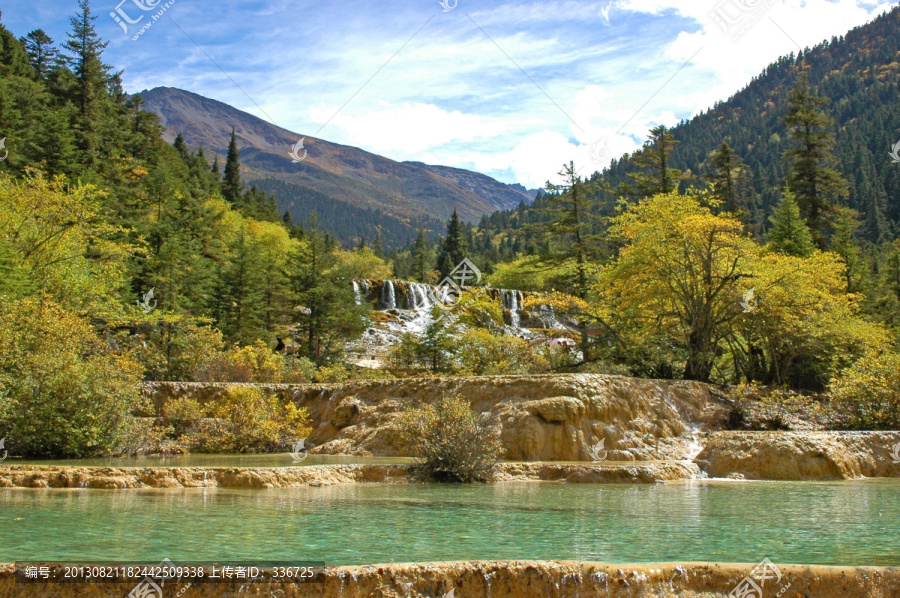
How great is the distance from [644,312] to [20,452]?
1688cm

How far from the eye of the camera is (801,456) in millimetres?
12688

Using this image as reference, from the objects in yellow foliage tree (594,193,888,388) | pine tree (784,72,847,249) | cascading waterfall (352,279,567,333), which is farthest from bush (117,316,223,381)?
pine tree (784,72,847,249)

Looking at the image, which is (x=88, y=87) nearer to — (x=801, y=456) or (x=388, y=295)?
(x=388, y=295)

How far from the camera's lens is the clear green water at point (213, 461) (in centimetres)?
1255

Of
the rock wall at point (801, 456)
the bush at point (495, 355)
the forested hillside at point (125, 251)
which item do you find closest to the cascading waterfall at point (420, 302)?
the forested hillside at point (125, 251)

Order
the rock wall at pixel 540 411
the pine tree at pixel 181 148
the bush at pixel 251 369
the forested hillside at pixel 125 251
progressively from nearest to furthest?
the rock wall at pixel 540 411
the forested hillside at pixel 125 251
the bush at pixel 251 369
the pine tree at pixel 181 148

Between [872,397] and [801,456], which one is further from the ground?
[872,397]

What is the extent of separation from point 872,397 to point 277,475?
13.5 m

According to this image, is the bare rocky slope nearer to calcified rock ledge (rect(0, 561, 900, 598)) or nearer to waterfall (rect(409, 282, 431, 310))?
calcified rock ledge (rect(0, 561, 900, 598))

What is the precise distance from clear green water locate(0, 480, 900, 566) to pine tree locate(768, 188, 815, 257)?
28019mm

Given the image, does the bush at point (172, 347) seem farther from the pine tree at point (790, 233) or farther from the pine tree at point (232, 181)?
the pine tree at point (232, 181)

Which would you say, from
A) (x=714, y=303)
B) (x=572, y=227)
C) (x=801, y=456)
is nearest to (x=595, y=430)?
(x=801, y=456)

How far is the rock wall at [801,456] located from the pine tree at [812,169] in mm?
32893

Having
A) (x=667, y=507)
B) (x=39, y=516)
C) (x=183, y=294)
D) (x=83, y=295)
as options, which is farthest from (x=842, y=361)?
(x=183, y=294)
